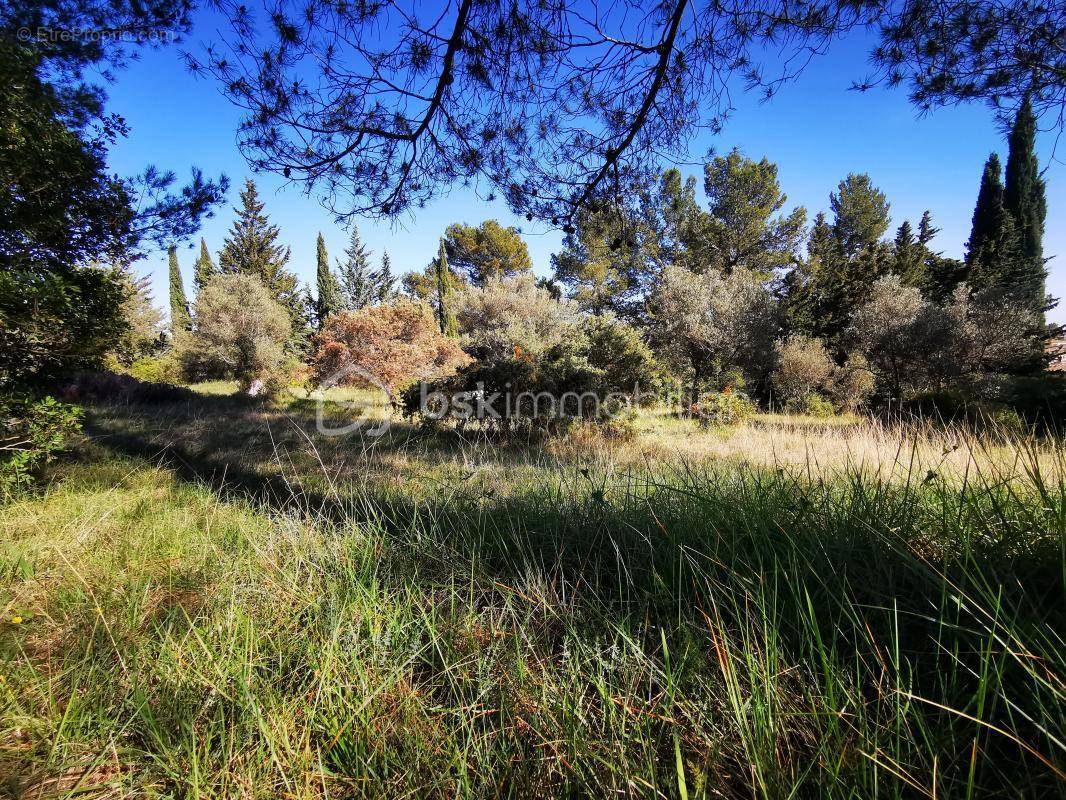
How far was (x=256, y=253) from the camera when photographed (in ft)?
100

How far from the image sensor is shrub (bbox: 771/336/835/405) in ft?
47.7

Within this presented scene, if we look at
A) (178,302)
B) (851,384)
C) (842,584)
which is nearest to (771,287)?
(851,384)

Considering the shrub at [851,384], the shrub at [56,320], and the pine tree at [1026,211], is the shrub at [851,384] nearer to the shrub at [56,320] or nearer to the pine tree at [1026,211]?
the pine tree at [1026,211]

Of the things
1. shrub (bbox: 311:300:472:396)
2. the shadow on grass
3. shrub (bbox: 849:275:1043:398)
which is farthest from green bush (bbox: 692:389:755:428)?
shrub (bbox: 849:275:1043:398)

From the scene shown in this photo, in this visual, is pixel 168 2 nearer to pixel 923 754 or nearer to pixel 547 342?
pixel 923 754

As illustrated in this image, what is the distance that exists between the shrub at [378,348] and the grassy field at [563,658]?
10.9m

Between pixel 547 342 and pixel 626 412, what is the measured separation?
6.28 feet

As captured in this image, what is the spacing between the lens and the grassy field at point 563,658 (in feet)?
2.87

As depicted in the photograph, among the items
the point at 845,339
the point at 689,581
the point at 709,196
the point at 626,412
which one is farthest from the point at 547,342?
the point at 709,196

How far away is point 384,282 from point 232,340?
2206cm

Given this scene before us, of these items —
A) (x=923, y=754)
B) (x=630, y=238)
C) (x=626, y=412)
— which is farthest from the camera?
(x=626, y=412)

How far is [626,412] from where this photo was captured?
717 cm

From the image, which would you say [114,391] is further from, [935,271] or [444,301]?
[935,271]

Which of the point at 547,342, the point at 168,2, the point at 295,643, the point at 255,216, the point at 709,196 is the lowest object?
the point at 295,643
